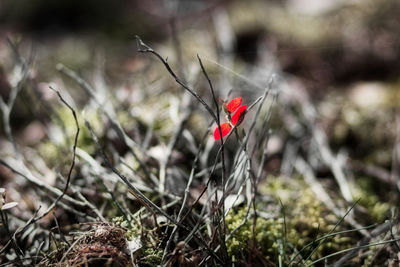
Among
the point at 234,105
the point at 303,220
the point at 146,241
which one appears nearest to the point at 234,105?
the point at 234,105

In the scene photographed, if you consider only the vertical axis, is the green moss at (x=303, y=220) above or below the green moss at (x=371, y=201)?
A: below

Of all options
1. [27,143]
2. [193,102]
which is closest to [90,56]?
[27,143]

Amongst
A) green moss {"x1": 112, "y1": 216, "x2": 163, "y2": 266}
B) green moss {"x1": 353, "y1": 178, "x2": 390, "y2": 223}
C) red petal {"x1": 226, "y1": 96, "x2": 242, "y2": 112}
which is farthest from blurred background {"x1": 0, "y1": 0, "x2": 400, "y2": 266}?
green moss {"x1": 112, "y1": 216, "x2": 163, "y2": 266}

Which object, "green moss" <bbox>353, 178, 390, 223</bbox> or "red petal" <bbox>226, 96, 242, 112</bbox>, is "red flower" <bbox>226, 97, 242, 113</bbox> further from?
"green moss" <bbox>353, 178, 390, 223</bbox>

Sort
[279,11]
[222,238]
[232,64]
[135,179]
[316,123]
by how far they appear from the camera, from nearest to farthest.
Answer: [222,238] → [135,179] → [316,123] → [232,64] → [279,11]

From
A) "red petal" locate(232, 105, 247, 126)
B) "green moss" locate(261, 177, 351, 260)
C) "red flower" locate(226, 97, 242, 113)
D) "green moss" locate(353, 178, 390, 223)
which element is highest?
"red flower" locate(226, 97, 242, 113)

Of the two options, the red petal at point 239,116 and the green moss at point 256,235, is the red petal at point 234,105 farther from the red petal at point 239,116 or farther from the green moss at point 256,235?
the green moss at point 256,235

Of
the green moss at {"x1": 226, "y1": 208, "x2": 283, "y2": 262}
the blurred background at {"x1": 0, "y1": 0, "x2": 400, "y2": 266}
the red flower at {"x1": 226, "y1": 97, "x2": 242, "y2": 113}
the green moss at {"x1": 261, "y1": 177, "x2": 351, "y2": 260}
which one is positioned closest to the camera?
the red flower at {"x1": 226, "y1": 97, "x2": 242, "y2": 113}

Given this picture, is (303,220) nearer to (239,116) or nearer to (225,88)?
(239,116)

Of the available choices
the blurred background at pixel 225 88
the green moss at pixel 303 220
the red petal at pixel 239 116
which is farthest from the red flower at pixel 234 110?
the green moss at pixel 303 220

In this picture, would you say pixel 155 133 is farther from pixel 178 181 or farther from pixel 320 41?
pixel 320 41

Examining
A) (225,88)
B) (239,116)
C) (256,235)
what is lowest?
(256,235)
